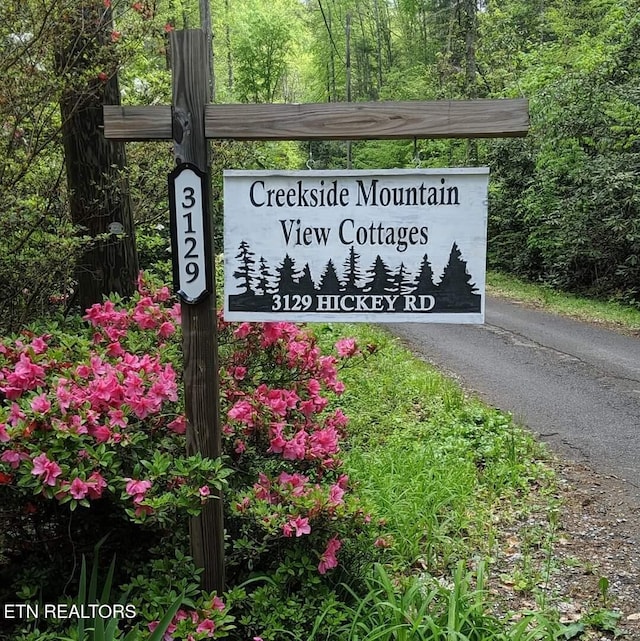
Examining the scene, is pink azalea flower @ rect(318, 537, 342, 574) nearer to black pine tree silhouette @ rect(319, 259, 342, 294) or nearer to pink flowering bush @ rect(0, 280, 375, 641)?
pink flowering bush @ rect(0, 280, 375, 641)

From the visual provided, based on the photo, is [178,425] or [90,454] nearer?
[90,454]

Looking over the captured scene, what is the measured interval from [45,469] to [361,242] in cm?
127

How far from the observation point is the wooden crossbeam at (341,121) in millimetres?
2170

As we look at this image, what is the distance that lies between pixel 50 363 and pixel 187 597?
1023 mm

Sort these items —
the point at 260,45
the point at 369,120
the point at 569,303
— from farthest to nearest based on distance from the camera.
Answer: the point at 260,45 < the point at 569,303 < the point at 369,120

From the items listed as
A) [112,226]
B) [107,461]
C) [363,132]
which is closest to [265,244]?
[363,132]

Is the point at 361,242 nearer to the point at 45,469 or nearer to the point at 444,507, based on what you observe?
the point at 45,469

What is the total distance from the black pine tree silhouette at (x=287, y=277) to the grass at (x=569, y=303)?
30.1ft

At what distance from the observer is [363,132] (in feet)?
7.27

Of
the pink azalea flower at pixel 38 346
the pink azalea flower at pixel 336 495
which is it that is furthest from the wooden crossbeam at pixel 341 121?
the pink azalea flower at pixel 336 495

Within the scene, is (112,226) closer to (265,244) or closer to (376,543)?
(265,244)

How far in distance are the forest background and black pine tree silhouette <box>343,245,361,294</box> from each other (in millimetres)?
420

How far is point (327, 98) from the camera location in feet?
98.5

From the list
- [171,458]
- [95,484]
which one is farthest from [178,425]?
[95,484]
